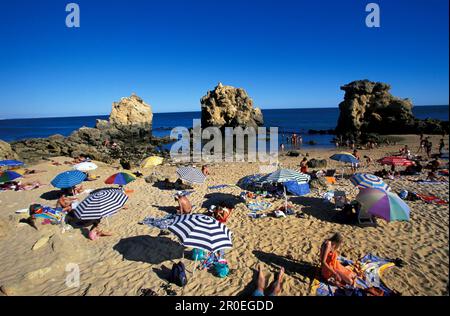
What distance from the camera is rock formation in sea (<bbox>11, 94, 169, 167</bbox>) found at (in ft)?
83.9

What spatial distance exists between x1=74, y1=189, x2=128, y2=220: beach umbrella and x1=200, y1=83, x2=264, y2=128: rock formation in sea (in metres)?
39.8

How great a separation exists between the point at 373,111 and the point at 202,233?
47.1m

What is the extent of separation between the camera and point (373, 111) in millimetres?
43469

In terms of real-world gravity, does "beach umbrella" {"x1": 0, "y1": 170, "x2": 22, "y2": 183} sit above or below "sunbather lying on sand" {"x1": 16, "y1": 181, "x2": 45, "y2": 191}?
above

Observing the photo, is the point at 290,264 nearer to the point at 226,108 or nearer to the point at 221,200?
the point at 221,200

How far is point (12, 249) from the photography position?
7.55 m

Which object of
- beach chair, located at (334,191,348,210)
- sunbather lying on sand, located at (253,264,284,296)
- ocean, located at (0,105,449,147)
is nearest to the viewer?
sunbather lying on sand, located at (253,264,284,296)

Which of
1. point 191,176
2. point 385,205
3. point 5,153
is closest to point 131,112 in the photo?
point 5,153

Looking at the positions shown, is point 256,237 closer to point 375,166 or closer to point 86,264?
point 86,264

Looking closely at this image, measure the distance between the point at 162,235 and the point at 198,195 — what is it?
14.0ft

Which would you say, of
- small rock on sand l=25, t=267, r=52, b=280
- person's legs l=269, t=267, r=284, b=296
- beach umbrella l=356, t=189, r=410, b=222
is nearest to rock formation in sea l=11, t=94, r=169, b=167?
small rock on sand l=25, t=267, r=52, b=280

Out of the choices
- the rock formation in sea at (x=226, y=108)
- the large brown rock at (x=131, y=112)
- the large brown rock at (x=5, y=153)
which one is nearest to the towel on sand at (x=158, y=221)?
the large brown rock at (x=5, y=153)

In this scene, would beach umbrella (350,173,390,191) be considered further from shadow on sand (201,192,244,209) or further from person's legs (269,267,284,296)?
person's legs (269,267,284,296)
